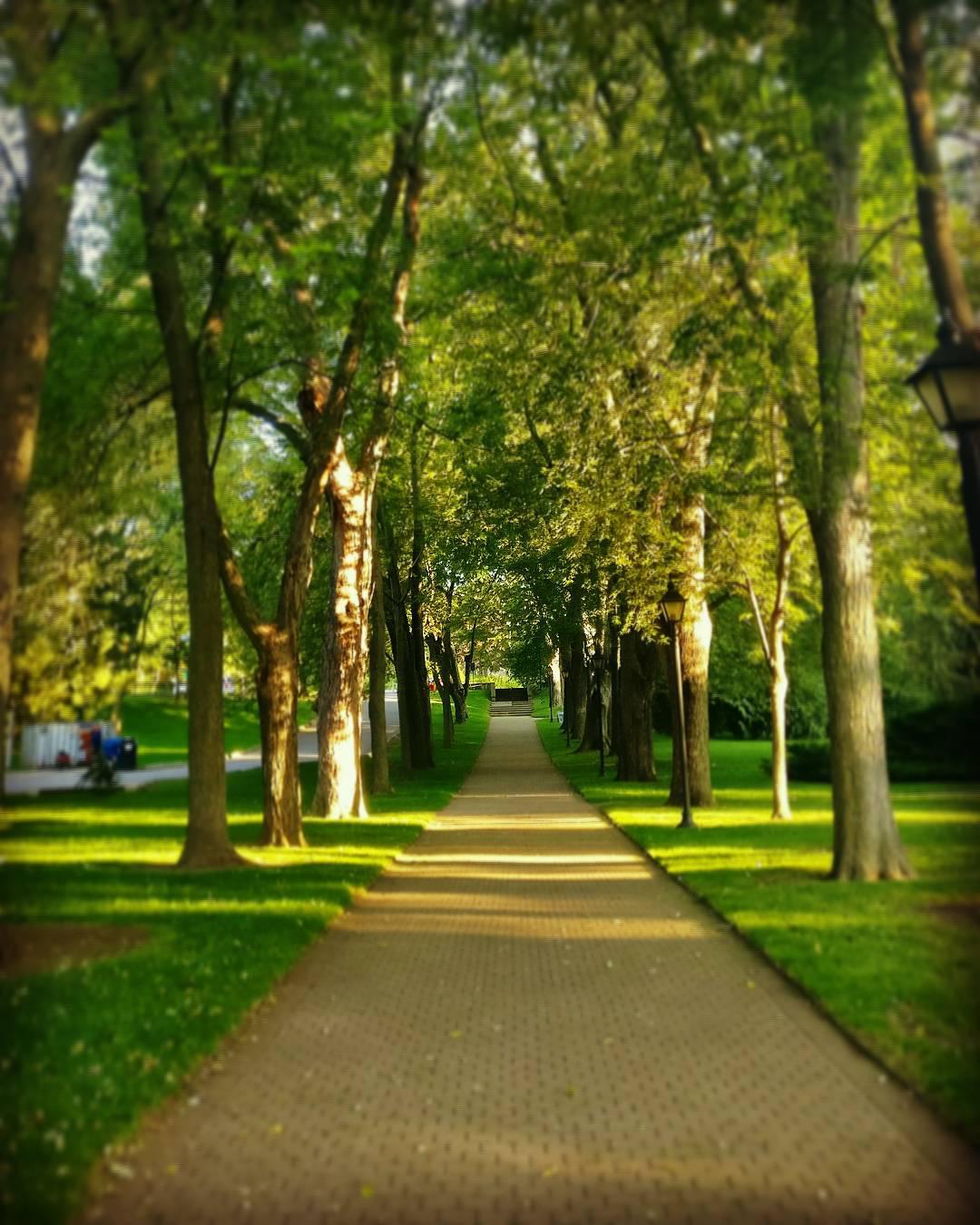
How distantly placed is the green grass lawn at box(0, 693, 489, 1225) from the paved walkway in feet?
0.80

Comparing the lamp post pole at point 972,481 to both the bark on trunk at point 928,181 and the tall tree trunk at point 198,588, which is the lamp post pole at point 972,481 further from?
the tall tree trunk at point 198,588

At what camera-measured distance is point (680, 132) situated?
7582mm

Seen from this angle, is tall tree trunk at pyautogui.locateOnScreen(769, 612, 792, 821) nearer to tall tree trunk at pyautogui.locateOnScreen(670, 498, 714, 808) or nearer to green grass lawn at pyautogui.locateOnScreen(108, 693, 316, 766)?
green grass lawn at pyautogui.locateOnScreen(108, 693, 316, 766)

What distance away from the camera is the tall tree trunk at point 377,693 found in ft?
92.2

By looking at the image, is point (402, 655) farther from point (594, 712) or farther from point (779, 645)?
point (779, 645)

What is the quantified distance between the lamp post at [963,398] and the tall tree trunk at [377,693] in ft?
76.4

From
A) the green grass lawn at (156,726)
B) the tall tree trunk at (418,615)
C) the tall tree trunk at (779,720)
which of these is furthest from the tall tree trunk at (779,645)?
the tall tree trunk at (418,615)

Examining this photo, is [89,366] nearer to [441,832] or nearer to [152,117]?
[152,117]

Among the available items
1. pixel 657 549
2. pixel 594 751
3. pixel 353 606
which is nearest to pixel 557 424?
pixel 657 549

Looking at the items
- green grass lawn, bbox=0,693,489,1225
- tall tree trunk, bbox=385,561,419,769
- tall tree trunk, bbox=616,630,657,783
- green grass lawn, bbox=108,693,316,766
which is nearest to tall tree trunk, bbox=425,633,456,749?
tall tree trunk, bbox=385,561,419,769

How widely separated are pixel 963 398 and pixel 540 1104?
3941mm

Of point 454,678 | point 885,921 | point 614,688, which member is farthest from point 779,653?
point 454,678

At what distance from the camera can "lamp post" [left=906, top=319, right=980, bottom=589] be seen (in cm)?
479

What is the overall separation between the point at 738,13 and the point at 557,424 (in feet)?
33.5
